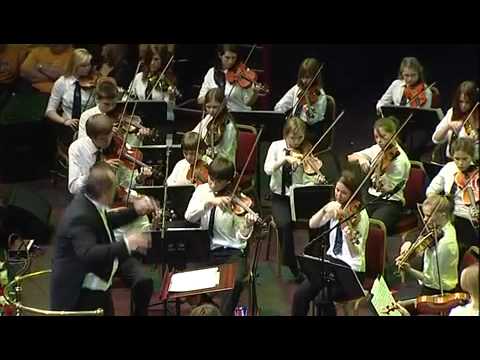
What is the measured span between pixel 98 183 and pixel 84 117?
111 centimetres

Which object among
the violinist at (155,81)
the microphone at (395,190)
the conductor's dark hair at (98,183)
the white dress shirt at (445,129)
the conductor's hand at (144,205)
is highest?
the violinist at (155,81)

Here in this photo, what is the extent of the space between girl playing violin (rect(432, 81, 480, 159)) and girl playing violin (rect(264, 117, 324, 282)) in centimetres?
93

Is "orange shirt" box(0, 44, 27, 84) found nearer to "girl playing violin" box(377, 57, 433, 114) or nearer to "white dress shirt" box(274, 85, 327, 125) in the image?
"white dress shirt" box(274, 85, 327, 125)

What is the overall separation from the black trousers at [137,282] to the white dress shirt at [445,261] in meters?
1.71

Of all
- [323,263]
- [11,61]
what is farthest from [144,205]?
[11,61]

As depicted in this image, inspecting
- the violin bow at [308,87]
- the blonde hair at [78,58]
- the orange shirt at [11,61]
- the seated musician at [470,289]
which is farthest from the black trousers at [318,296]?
the orange shirt at [11,61]

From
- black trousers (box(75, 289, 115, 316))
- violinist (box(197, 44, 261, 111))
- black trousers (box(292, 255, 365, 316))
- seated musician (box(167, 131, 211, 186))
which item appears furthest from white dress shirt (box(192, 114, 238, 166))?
black trousers (box(75, 289, 115, 316))

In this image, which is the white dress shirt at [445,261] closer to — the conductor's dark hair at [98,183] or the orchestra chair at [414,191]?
the orchestra chair at [414,191]

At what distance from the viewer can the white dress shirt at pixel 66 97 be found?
24.7 feet

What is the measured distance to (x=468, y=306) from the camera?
6355mm

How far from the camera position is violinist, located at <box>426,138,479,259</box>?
21.9 ft
